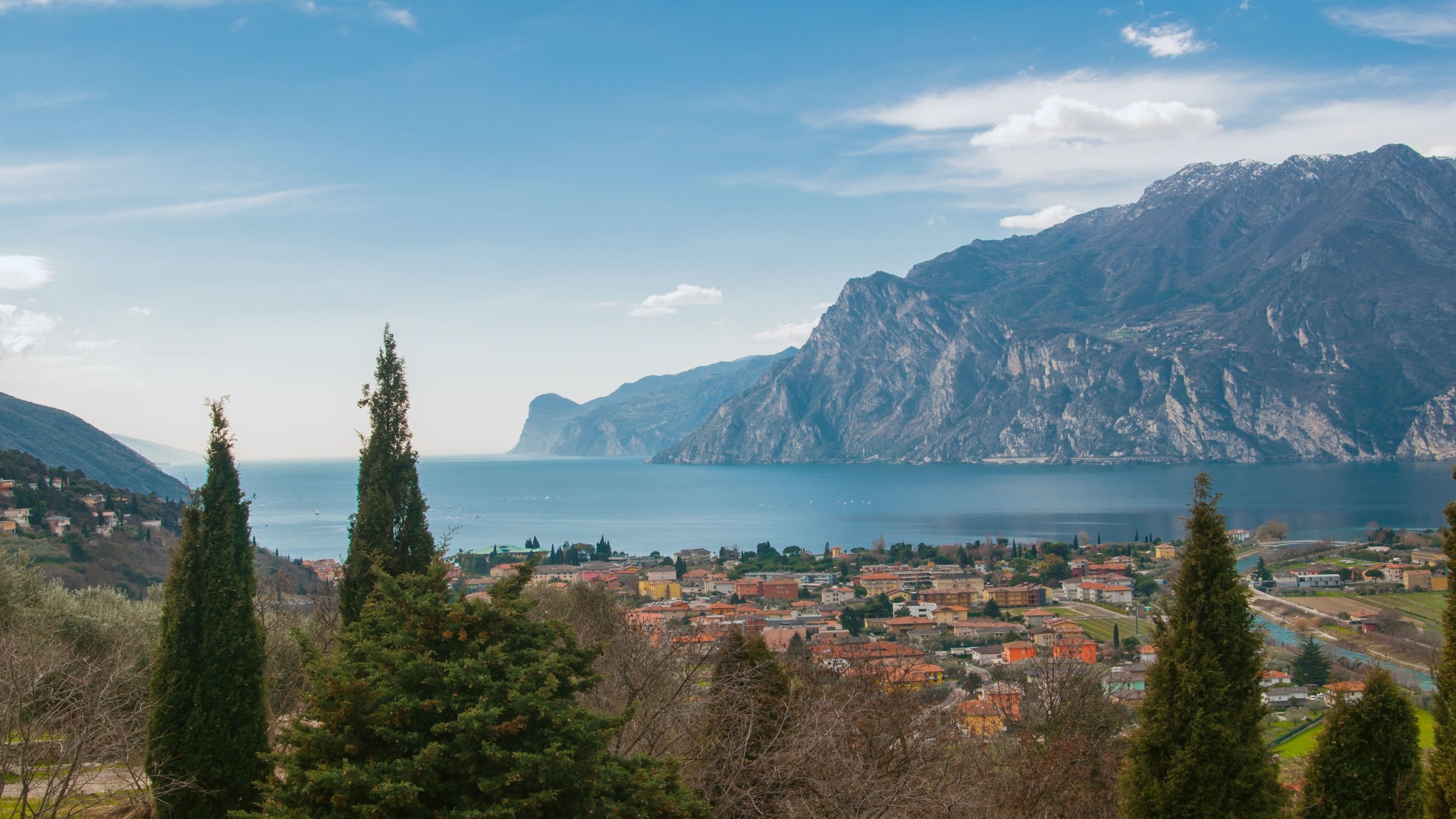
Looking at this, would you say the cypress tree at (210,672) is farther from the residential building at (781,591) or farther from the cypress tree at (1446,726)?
the residential building at (781,591)

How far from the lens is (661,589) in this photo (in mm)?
52250

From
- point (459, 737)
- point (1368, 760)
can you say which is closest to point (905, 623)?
point (1368, 760)

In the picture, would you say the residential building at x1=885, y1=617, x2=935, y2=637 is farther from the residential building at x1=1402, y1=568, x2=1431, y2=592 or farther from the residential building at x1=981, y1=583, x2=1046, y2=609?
the residential building at x1=1402, y1=568, x2=1431, y2=592

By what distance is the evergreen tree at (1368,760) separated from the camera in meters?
Answer: 8.05

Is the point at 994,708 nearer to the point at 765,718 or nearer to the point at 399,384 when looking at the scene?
the point at 765,718

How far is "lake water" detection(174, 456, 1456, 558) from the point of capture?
84.9 metres

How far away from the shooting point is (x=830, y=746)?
27.1ft

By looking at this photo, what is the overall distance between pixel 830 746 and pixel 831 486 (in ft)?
494

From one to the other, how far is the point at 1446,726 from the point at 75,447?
278 ft

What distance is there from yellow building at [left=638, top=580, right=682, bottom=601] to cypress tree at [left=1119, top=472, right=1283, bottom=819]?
42.9 metres

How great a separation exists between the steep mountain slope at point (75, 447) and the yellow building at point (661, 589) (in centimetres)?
3747

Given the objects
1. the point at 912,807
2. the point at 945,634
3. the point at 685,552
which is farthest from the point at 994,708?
the point at 685,552

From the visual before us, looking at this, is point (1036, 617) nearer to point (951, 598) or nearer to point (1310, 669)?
point (951, 598)

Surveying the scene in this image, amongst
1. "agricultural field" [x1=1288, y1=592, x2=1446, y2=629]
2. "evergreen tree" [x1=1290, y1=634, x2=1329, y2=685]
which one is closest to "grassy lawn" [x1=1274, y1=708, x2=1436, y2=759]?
"evergreen tree" [x1=1290, y1=634, x2=1329, y2=685]
